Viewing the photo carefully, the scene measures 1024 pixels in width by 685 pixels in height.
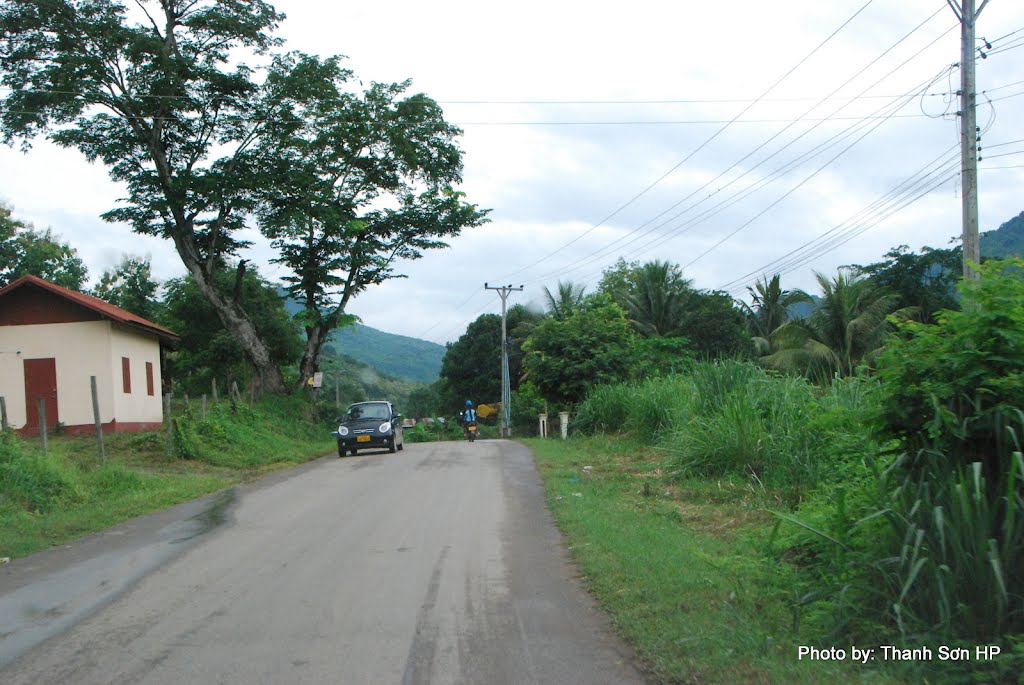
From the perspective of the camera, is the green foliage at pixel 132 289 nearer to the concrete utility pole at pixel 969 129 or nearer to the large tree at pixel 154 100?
the large tree at pixel 154 100

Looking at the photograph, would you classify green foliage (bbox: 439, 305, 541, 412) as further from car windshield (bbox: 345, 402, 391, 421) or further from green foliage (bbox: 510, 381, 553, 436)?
car windshield (bbox: 345, 402, 391, 421)

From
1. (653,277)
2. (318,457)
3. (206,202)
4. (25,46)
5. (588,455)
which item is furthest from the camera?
(653,277)

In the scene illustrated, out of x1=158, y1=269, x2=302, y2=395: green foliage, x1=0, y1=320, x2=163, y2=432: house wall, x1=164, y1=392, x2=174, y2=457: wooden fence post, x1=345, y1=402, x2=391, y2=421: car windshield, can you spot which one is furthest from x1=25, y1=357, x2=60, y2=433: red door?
x1=158, y1=269, x2=302, y2=395: green foliage

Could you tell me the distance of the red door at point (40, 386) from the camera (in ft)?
90.0

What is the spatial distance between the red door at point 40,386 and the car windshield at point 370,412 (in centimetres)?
891

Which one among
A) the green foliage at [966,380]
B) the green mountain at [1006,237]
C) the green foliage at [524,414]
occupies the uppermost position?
the green mountain at [1006,237]

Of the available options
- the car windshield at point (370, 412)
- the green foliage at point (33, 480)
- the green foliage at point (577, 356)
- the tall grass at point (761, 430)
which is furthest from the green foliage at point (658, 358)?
the green foliage at point (33, 480)

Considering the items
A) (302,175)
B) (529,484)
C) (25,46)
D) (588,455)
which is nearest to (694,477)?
(529,484)

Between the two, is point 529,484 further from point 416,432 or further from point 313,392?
point 416,432

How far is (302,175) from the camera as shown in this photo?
114 ft

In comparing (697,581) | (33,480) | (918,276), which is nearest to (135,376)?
(33,480)

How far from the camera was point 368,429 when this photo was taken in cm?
2741

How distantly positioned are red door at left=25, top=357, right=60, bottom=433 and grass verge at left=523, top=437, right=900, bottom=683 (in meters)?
19.7

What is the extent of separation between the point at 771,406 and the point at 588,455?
8.98 m
